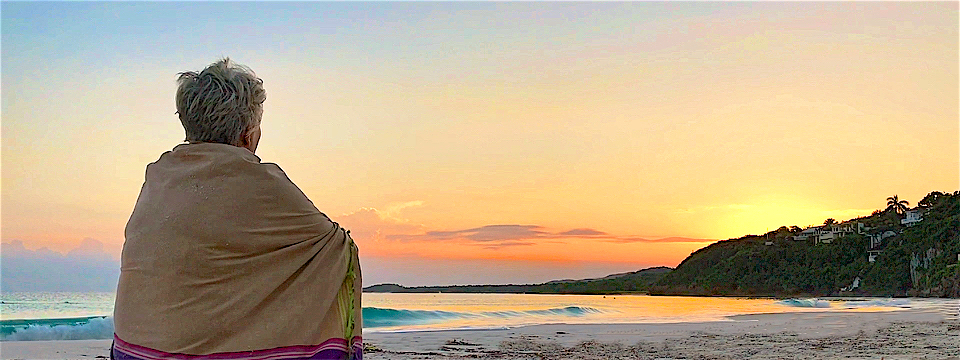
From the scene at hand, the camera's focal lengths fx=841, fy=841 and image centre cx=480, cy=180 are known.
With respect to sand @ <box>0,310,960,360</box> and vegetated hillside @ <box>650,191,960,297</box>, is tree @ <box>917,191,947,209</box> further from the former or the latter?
sand @ <box>0,310,960,360</box>

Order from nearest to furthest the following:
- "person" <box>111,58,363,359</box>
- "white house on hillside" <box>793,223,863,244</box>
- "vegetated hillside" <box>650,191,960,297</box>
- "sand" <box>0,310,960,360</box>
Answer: "person" <box>111,58,363,359</box>
"sand" <box>0,310,960,360</box>
"vegetated hillside" <box>650,191,960,297</box>
"white house on hillside" <box>793,223,863,244</box>

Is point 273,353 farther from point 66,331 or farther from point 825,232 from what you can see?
point 825,232

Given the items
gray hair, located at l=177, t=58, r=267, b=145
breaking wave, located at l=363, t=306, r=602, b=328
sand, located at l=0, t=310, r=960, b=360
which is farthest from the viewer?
breaking wave, located at l=363, t=306, r=602, b=328

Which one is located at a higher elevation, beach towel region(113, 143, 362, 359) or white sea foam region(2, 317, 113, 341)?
beach towel region(113, 143, 362, 359)

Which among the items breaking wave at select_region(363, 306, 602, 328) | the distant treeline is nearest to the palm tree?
the distant treeline

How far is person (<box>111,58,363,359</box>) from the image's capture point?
5.75 ft

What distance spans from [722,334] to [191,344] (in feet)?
45.5

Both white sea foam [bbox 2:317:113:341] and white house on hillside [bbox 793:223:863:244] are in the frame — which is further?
white house on hillside [bbox 793:223:863:244]

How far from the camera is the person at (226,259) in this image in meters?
1.75

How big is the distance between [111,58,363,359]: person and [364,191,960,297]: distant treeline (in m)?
44.9

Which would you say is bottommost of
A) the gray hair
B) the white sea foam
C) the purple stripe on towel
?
the white sea foam

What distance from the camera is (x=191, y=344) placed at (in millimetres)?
1753

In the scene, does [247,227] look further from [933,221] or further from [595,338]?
[933,221]

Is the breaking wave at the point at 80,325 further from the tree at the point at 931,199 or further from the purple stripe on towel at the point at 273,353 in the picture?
the tree at the point at 931,199
